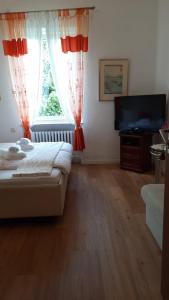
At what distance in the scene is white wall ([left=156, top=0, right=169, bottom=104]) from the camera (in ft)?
12.2

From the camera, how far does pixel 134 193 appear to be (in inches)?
127

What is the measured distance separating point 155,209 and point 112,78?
9.56 ft

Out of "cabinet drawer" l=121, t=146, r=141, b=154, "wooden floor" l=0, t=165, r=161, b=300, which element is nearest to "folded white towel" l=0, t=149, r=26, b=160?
"wooden floor" l=0, t=165, r=161, b=300

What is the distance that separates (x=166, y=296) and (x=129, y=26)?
4.05 meters

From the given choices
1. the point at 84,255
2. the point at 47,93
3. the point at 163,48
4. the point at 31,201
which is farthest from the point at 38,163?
the point at 163,48

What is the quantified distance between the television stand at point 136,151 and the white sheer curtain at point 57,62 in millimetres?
1120

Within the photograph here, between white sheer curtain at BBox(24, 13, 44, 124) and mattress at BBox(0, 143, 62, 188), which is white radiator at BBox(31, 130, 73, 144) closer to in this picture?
white sheer curtain at BBox(24, 13, 44, 124)

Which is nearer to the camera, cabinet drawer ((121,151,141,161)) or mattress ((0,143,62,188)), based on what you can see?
mattress ((0,143,62,188))

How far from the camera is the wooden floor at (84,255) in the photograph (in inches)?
65.3

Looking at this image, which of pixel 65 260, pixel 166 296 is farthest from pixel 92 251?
pixel 166 296

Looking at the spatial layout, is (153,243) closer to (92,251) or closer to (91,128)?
(92,251)

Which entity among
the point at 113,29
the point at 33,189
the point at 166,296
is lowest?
the point at 166,296

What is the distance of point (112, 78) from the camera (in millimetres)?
4270

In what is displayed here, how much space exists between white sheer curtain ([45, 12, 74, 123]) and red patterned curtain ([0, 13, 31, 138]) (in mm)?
437
